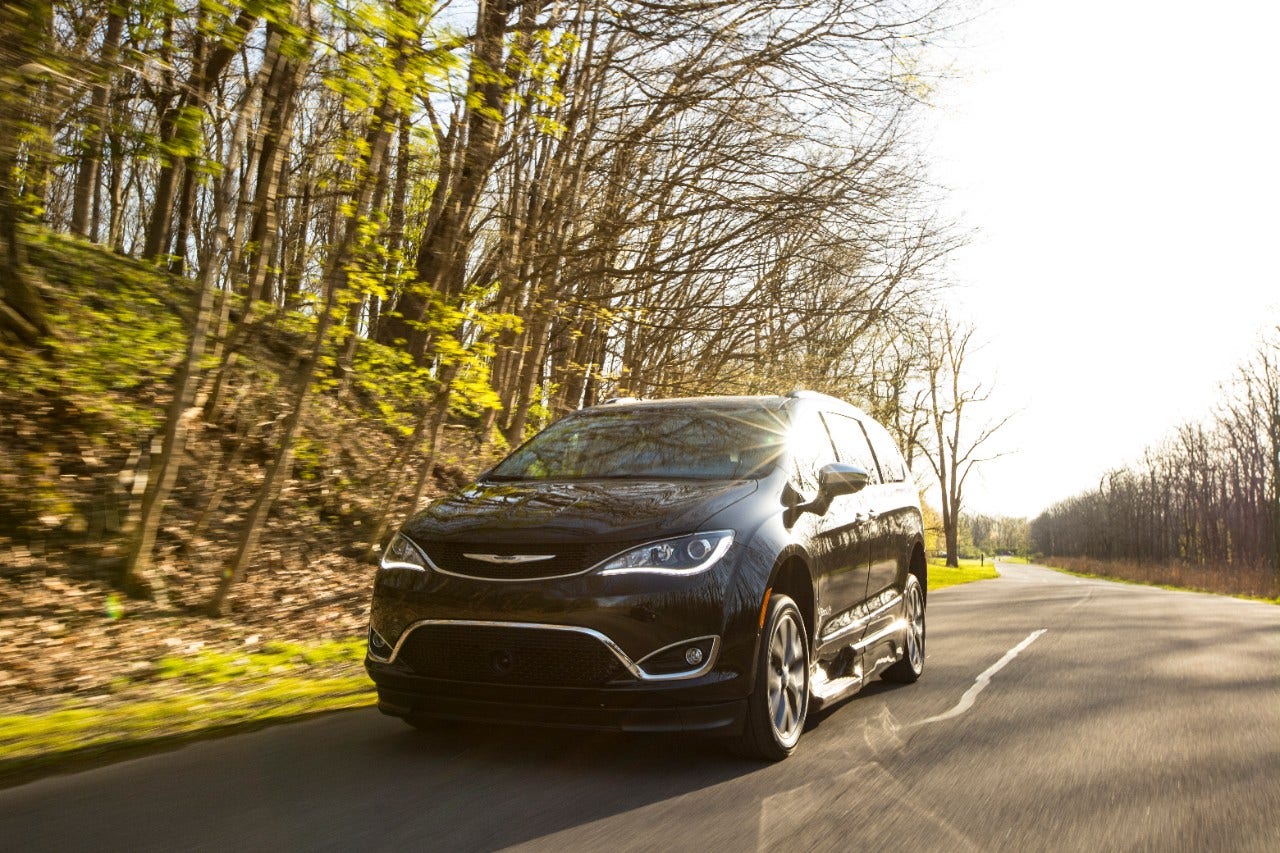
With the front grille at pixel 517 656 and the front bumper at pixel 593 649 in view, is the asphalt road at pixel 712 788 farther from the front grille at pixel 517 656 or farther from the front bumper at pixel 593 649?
the front grille at pixel 517 656

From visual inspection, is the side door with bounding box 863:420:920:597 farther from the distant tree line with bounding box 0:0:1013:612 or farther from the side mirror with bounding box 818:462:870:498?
the distant tree line with bounding box 0:0:1013:612

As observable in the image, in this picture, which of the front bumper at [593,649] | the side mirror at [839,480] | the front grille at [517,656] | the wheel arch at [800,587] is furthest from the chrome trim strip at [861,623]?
the front grille at [517,656]

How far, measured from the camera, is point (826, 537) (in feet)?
18.5

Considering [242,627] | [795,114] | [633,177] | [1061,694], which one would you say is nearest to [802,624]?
[1061,694]

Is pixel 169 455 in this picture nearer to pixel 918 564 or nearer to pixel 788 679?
pixel 788 679

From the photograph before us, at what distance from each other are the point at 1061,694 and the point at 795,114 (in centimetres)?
769

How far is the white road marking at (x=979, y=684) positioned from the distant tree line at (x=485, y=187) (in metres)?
4.82

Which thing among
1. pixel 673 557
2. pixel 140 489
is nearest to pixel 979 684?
pixel 673 557

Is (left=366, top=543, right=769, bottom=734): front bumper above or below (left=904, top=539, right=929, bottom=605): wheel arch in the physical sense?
below

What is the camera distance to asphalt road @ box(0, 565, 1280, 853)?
3.71 meters

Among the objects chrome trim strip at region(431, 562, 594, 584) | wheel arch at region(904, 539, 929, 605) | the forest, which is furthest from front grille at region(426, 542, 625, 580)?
the forest

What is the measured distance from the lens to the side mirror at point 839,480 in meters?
5.64

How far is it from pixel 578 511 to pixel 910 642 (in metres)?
3.67

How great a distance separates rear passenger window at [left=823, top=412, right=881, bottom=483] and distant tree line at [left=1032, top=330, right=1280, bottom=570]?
47932mm
